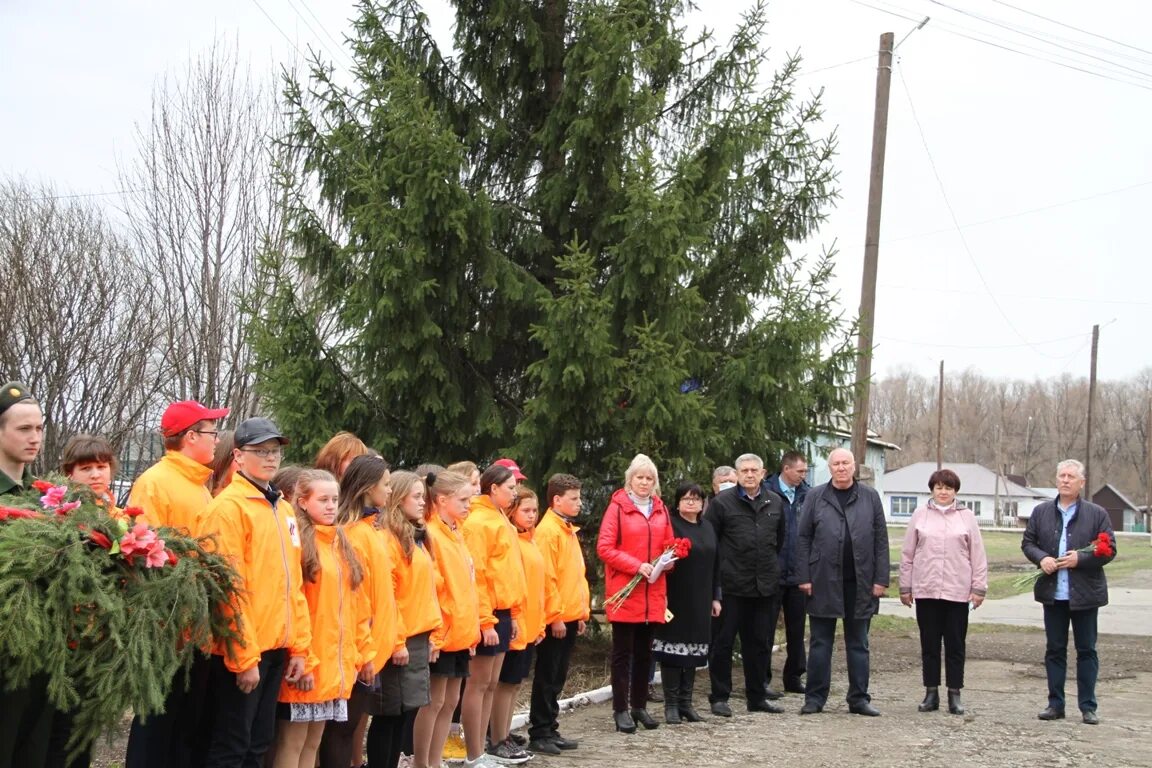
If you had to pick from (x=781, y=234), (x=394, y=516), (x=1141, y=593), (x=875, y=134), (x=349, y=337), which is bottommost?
(x=1141, y=593)

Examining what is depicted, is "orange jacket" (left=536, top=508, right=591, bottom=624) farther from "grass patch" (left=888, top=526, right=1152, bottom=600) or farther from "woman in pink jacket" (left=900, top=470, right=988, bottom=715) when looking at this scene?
"grass patch" (left=888, top=526, right=1152, bottom=600)

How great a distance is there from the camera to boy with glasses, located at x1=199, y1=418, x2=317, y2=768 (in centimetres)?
514

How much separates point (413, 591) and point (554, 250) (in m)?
6.27

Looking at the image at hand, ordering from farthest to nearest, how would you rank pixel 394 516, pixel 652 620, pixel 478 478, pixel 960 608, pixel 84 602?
pixel 960 608 < pixel 652 620 < pixel 478 478 < pixel 394 516 < pixel 84 602

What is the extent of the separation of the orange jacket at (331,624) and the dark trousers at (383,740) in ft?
1.92

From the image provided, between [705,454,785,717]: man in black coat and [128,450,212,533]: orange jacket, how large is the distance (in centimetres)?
540

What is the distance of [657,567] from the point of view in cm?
894

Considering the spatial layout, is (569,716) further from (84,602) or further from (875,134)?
(875,134)

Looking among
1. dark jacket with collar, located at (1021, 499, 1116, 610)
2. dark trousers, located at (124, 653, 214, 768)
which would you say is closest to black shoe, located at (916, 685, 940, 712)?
dark jacket with collar, located at (1021, 499, 1116, 610)

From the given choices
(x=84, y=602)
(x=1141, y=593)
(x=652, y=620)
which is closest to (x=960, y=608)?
(x=652, y=620)

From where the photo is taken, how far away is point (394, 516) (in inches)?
253

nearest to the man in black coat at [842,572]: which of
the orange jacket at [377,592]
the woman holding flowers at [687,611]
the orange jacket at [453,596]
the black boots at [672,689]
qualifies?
the woman holding flowers at [687,611]

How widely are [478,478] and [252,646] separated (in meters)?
3.02

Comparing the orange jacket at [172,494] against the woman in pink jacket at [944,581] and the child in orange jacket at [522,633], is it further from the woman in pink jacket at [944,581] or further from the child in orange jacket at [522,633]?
the woman in pink jacket at [944,581]
